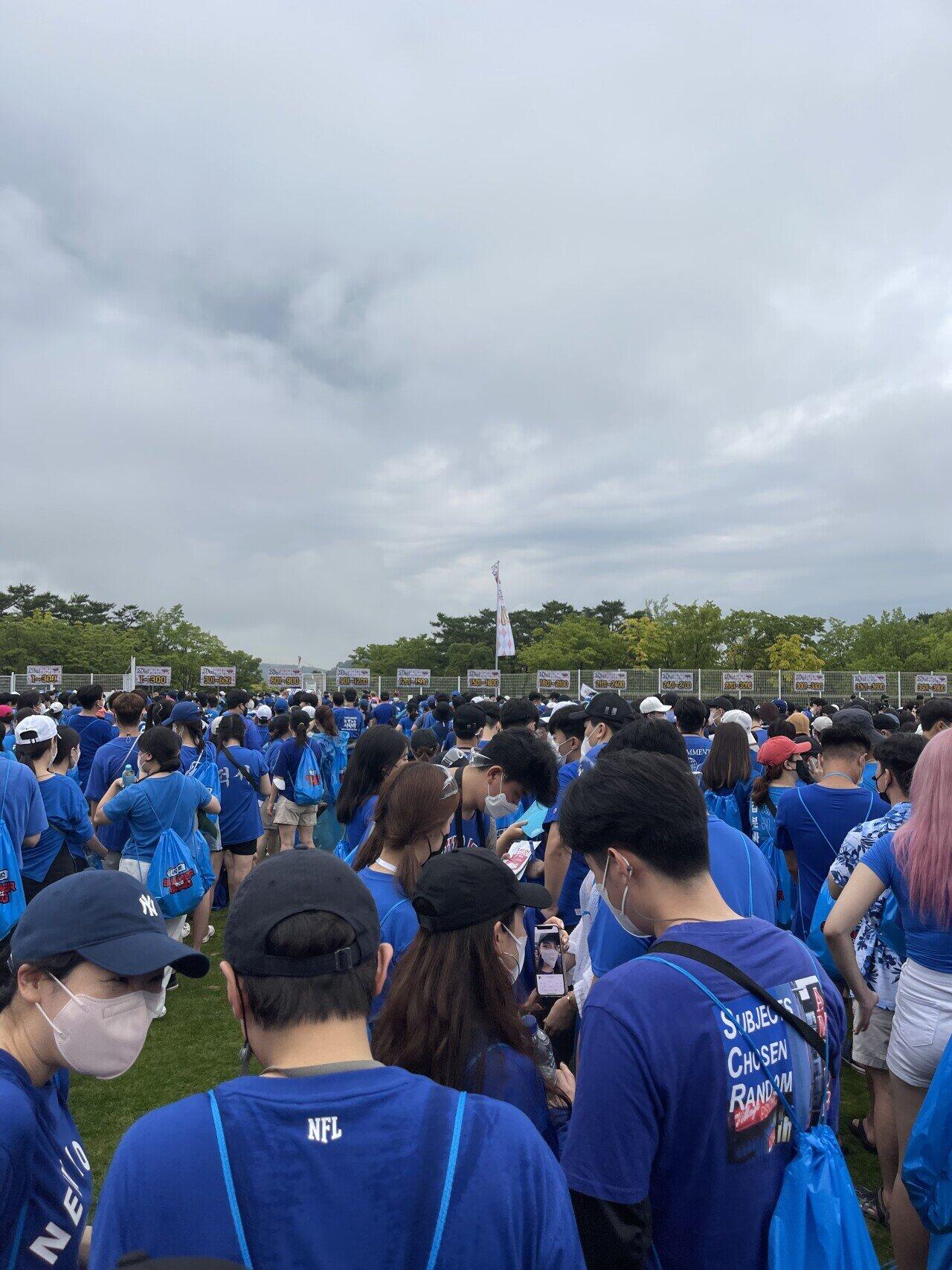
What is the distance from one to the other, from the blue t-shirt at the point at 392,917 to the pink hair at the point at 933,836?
1685 mm

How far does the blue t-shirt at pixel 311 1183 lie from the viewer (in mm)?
1152

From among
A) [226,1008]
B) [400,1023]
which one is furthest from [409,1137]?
[226,1008]

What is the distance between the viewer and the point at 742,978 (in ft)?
5.63

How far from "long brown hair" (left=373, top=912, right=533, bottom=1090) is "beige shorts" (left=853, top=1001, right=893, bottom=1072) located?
2.14 metres

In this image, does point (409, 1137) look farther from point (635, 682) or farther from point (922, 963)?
point (635, 682)

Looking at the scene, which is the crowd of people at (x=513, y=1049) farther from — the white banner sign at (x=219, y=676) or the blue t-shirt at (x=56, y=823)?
the white banner sign at (x=219, y=676)

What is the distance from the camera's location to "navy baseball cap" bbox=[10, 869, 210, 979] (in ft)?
6.15

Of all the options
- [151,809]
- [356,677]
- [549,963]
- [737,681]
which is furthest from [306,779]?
[737,681]

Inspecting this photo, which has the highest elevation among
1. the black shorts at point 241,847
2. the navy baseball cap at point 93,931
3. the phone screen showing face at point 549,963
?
the navy baseball cap at point 93,931

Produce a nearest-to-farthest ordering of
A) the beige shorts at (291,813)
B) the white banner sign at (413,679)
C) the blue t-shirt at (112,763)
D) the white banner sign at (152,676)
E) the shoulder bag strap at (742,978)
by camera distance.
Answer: the shoulder bag strap at (742,978), the blue t-shirt at (112,763), the beige shorts at (291,813), the white banner sign at (152,676), the white banner sign at (413,679)

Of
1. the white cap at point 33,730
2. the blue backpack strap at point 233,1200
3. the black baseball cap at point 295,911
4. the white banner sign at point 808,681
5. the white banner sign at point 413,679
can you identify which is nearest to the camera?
the blue backpack strap at point 233,1200

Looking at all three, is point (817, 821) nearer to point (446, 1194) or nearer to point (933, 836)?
point (933, 836)

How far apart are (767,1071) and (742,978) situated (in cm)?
20

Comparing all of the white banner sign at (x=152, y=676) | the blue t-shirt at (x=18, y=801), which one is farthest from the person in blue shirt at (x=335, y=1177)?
the white banner sign at (x=152, y=676)
